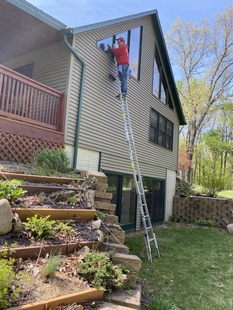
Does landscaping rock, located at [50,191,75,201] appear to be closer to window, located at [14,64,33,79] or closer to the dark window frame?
window, located at [14,64,33,79]

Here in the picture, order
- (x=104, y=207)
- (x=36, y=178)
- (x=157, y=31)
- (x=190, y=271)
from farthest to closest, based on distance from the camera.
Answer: (x=157, y=31) → (x=190, y=271) → (x=104, y=207) → (x=36, y=178)

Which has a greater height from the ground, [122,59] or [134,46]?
[134,46]

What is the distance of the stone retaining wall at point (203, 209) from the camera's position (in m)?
10.9

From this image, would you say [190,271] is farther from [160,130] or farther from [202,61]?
[202,61]

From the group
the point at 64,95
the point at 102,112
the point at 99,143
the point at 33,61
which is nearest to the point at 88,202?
the point at 64,95

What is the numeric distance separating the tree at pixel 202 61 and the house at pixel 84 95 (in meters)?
9.88

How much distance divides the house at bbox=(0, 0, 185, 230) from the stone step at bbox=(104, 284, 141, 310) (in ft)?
11.7

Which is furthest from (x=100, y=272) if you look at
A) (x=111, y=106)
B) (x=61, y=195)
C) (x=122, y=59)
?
(x=122, y=59)

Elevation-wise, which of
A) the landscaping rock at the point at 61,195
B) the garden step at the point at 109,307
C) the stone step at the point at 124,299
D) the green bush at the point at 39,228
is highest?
the landscaping rock at the point at 61,195

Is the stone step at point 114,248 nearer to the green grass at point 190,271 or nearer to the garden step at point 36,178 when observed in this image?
the green grass at point 190,271

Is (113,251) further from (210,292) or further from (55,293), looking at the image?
(210,292)

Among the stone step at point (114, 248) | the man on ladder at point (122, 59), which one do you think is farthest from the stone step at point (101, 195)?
the man on ladder at point (122, 59)

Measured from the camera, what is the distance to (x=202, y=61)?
69.8 ft

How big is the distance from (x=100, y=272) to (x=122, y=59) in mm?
6690
